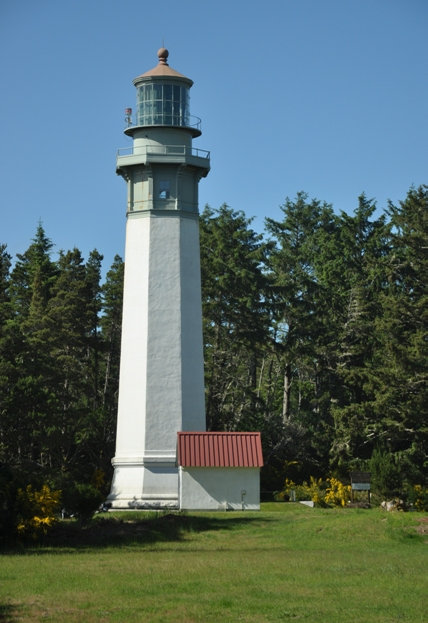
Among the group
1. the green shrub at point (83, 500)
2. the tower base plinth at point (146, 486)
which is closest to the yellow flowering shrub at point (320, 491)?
the tower base plinth at point (146, 486)

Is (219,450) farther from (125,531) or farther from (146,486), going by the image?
(125,531)

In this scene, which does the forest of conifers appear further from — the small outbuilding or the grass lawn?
the grass lawn

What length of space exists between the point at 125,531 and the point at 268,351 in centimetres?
2936

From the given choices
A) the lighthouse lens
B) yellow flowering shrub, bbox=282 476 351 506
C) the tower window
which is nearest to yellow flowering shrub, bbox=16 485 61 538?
yellow flowering shrub, bbox=282 476 351 506

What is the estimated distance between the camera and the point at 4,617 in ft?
58.4

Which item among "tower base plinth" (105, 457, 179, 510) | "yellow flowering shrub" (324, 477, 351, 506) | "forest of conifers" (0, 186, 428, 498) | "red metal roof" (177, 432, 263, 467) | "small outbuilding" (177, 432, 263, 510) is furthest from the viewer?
"forest of conifers" (0, 186, 428, 498)

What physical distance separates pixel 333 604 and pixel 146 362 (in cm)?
2464

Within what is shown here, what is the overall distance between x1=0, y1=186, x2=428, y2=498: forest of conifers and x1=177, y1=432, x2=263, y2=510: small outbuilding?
755 cm

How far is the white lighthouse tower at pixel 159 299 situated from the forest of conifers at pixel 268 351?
4437 millimetres

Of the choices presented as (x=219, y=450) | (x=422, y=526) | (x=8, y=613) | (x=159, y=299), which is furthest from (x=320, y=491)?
(x=8, y=613)

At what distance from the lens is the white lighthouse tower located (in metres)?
42.8

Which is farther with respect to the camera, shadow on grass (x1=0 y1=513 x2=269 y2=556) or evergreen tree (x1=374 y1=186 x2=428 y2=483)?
evergreen tree (x1=374 y1=186 x2=428 y2=483)

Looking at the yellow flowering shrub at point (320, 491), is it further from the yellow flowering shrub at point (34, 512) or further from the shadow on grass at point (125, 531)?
the yellow flowering shrub at point (34, 512)

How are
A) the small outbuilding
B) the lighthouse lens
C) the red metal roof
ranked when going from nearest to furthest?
the small outbuilding → the red metal roof → the lighthouse lens
